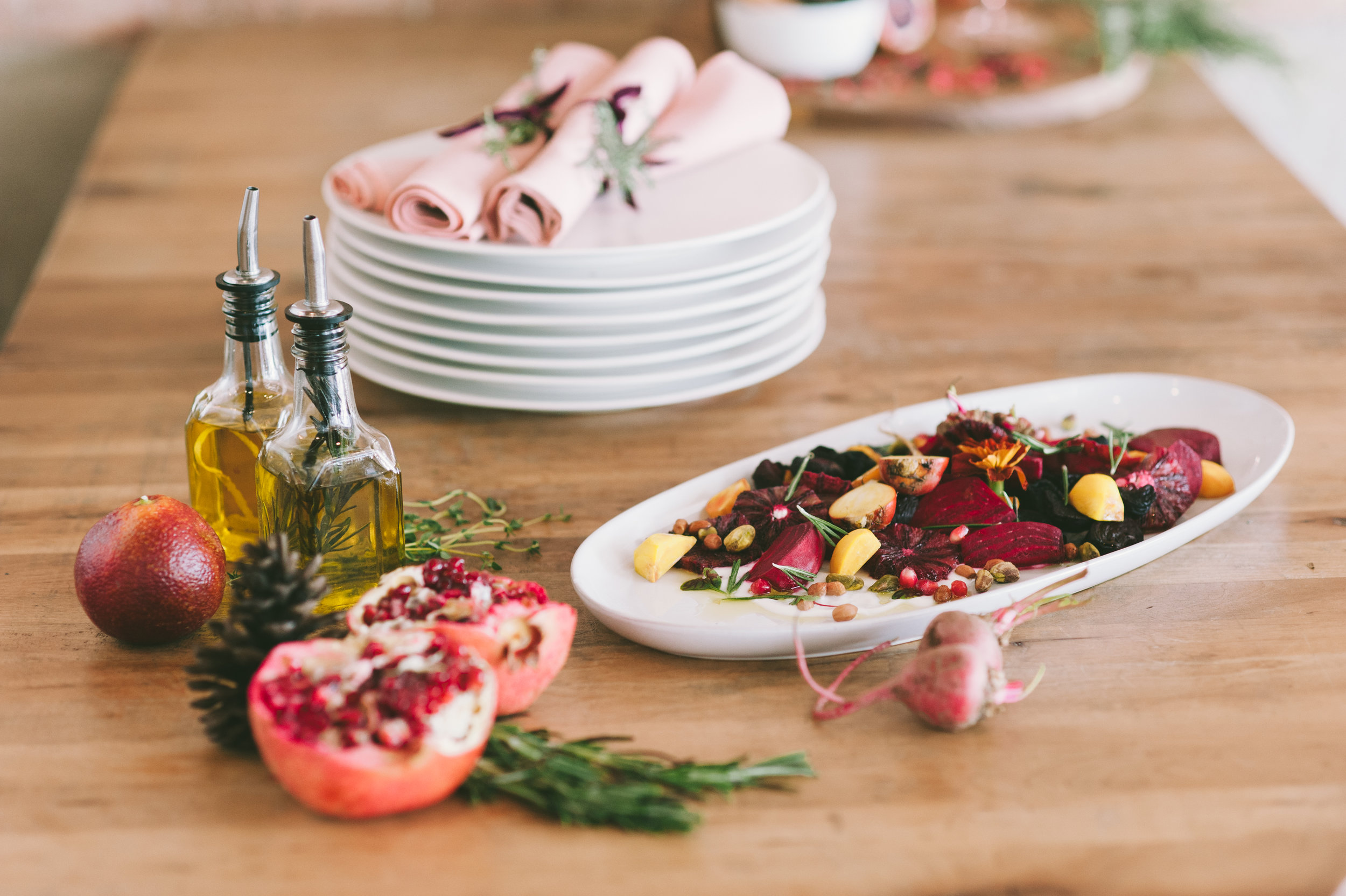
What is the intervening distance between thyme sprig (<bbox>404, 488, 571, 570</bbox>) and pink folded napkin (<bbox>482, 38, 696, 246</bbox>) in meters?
0.24

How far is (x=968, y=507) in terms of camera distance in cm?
86

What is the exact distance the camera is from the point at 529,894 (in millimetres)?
614

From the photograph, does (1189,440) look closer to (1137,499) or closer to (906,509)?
(1137,499)

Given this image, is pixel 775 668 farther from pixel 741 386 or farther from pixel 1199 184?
pixel 1199 184

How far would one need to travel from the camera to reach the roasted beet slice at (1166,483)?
0.89 meters

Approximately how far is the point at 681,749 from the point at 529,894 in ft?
0.45

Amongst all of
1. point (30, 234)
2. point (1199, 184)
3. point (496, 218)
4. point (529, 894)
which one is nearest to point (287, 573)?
point (529, 894)

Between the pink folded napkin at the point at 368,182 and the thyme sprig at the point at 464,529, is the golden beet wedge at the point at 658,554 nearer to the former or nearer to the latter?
the thyme sprig at the point at 464,529

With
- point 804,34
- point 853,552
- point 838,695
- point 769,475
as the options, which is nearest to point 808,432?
point 769,475

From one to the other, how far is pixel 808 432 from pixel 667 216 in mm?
251

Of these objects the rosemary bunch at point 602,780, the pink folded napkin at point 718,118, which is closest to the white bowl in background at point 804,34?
the pink folded napkin at point 718,118

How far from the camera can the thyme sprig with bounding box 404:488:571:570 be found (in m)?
0.89

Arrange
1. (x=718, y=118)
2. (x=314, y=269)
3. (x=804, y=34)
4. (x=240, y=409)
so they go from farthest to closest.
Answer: (x=804, y=34) < (x=718, y=118) < (x=240, y=409) < (x=314, y=269)

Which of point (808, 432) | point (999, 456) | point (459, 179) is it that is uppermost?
point (459, 179)
